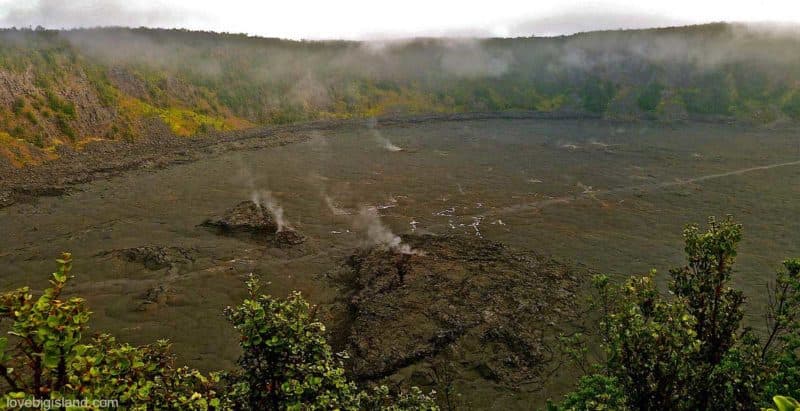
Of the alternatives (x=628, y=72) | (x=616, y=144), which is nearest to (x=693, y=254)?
(x=616, y=144)

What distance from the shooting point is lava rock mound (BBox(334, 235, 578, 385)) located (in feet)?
74.4

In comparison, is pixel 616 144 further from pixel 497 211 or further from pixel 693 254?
pixel 693 254

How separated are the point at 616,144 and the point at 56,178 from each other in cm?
8134

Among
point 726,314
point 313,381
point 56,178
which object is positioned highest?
point 313,381

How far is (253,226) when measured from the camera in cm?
3897

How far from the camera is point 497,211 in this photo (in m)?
46.4

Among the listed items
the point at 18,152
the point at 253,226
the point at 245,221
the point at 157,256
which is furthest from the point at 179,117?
the point at 157,256

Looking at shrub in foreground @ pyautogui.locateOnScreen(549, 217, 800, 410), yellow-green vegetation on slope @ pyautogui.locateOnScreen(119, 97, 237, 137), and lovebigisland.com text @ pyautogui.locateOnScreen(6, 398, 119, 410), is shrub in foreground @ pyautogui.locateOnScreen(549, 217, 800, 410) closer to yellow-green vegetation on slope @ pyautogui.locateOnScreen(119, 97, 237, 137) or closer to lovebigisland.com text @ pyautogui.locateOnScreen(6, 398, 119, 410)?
lovebigisland.com text @ pyautogui.locateOnScreen(6, 398, 119, 410)

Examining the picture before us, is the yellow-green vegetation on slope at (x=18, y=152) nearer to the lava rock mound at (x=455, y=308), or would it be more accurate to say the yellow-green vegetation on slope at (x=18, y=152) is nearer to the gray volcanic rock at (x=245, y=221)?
the gray volcanic rock at (x=245, y=221)

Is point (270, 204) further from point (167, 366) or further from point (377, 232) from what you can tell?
point (167, 366)

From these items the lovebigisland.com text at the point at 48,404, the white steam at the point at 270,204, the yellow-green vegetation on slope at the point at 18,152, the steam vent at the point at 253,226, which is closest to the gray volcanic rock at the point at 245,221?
the steam vent at the point at 253,226

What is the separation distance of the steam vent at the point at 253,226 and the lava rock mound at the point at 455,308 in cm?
654

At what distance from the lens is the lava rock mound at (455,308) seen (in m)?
22.7

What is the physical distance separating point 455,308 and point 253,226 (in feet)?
66.6
